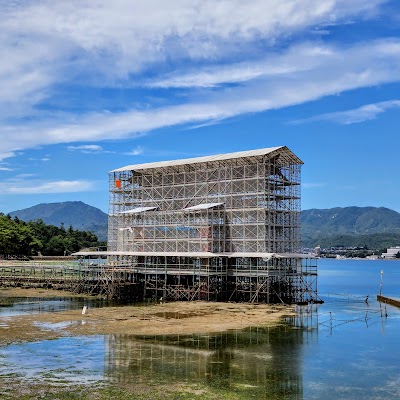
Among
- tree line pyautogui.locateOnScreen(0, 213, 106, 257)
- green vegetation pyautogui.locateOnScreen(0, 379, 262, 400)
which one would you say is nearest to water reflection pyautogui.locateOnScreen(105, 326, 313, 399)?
green vegetation pyautogui.locateOnScreen(0, 379, 262, 400)

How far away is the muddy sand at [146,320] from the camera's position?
38438mm

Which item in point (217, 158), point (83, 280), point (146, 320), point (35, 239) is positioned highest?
point (217, 158)

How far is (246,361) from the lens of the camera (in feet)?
99.0

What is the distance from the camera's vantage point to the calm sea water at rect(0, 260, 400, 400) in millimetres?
25609

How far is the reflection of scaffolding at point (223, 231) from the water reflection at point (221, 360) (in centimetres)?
1951

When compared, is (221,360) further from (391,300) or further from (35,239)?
(35,239)

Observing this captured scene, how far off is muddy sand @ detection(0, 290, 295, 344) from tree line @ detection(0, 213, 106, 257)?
211 ft

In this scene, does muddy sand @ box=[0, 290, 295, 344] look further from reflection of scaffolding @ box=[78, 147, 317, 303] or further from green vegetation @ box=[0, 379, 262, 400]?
green vegetation @ box=[0, 379, 262, 400]

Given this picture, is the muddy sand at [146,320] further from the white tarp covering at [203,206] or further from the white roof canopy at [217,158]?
the white roof canopy at [217,158]

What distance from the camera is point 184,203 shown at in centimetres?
6581

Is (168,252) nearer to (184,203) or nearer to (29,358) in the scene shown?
(184,203)

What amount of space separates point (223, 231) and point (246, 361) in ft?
104

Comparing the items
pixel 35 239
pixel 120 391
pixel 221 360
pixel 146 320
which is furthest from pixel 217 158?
pixel 35 239

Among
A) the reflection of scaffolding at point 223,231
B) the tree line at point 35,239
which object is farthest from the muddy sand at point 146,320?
the tree line at point 35,239
